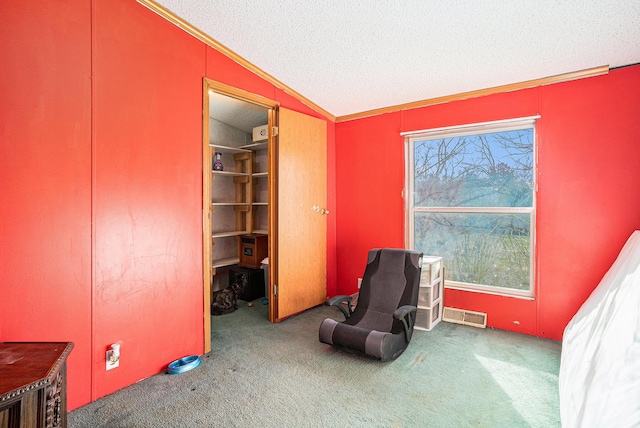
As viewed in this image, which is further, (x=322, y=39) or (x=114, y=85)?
(x=322, y=39)

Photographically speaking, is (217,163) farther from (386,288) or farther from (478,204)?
(478,204)

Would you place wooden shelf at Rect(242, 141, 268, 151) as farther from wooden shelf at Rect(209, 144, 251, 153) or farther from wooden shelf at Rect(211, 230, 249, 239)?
wooden shelf at Rect(211, 230, 249, 239)

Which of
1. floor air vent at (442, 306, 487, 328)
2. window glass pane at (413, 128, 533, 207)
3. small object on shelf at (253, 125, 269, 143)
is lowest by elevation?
floor air vent at (442, 306, 487, 328)

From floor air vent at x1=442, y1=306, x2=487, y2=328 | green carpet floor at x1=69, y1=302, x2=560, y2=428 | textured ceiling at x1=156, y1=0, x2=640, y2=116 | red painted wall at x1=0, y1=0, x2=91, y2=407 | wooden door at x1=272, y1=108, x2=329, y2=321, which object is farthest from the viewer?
wooden door at x1=272, y1=108, x2=329, y2=321

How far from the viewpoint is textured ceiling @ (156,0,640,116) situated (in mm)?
2107

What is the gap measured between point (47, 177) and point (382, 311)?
2.70 m

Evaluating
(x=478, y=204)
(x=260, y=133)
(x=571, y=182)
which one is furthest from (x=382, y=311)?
(x=260, y=133)

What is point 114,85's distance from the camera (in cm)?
218

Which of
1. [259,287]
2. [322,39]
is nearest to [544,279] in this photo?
[322,39]

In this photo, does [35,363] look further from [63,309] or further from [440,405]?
[440,405]

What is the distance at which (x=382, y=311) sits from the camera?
299cm

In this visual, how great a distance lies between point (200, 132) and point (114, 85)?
67 cm

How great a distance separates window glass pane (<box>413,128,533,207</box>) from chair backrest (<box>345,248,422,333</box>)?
0.97 m

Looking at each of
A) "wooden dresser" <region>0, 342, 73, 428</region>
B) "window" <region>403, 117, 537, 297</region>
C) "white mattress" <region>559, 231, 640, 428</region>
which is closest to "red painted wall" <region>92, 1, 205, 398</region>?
"wooden dresser" <region>0, 342, 73, 428</region>
